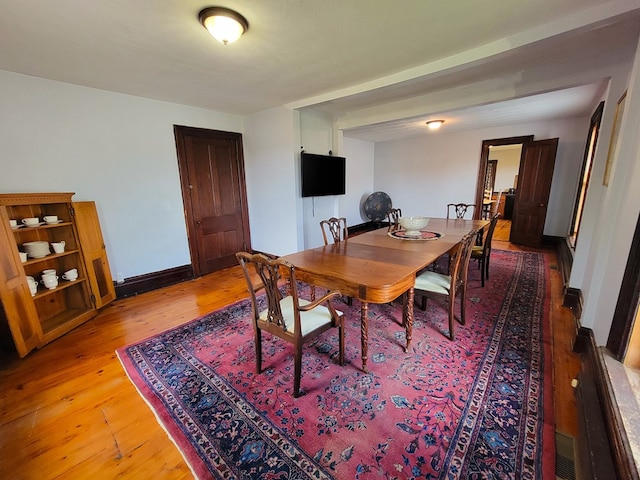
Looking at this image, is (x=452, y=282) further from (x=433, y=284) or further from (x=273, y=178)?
(x=273, y=178)

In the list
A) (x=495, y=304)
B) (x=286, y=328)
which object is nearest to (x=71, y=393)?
(x=286, y=328)

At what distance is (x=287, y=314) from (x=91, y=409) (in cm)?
133

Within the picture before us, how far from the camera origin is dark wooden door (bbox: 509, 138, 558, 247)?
183 inches

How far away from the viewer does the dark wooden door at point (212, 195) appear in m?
3.61

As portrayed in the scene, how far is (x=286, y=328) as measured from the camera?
5.28 feet

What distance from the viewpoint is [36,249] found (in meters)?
2.30

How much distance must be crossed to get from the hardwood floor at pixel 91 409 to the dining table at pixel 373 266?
42.2 inches

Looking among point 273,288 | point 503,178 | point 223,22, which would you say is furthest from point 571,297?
point 503,178

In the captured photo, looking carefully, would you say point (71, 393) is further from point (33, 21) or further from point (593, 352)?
point (593, 352)

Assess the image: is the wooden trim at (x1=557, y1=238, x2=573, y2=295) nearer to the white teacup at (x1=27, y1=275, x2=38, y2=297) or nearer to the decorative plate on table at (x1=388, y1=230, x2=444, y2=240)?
the decorative plate on table at (x1=388, y1=230, x2=444, y2=240)

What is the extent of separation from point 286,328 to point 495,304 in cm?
233

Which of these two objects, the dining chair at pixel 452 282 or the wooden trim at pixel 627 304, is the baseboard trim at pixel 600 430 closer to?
the wooden trim at pixel 627 304

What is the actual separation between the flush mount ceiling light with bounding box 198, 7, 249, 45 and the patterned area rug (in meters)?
2.27

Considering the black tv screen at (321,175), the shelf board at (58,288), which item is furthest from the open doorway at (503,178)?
the shelf board at (58,288)
